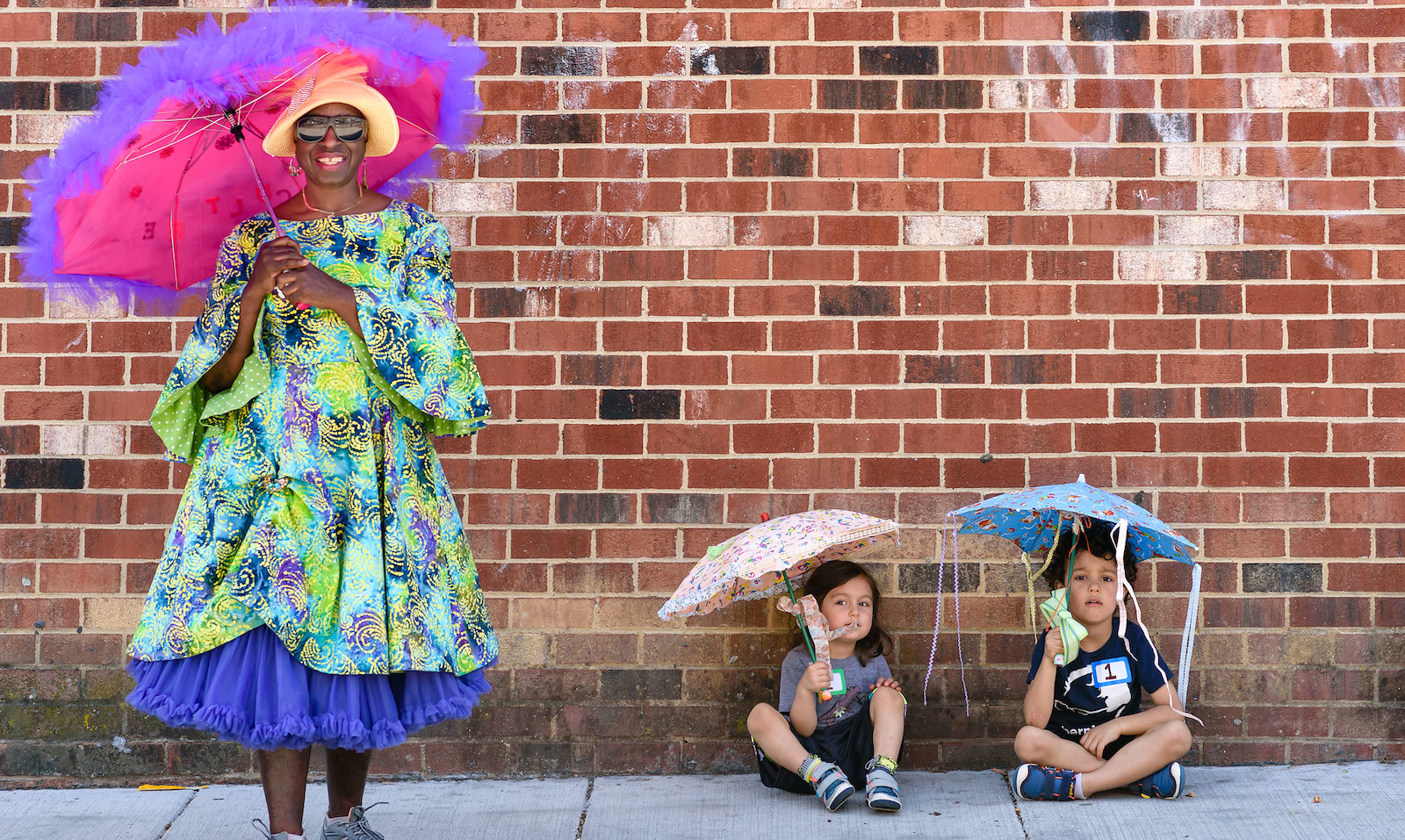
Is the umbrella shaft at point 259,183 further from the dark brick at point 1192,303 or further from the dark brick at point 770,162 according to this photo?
the dark brick at point 1192,303

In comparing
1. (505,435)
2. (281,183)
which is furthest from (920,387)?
(281,183)

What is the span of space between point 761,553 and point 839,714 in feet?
2.53

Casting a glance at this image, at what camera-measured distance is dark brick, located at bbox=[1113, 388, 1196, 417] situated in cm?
446

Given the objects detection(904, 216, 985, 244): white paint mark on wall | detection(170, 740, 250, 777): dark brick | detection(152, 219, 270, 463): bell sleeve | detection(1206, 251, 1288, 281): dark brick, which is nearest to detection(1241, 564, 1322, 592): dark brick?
detection(1206, 251, 1288, 281): dark brick

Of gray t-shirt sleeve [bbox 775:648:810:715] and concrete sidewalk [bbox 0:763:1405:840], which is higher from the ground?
gray t-shirt sleeve [bbox 775:648:810:715]

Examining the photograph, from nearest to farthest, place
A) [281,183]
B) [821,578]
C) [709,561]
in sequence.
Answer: [281,183] → [709,561] → [821,578]

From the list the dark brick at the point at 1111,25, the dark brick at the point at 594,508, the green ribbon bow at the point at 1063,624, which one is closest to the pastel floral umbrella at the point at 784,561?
the dark brick at the point at 594,508

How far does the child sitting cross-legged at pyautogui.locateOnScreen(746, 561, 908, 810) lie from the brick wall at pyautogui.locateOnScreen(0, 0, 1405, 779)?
0.24 metres

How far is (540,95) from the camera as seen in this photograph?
447cm

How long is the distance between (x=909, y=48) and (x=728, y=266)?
3.15 feet

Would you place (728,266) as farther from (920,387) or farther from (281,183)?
(281,183)

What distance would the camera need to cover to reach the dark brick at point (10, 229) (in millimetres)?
4449

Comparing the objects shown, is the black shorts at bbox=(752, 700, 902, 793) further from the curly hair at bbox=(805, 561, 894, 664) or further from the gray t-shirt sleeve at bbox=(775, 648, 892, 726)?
the curly hair at bbox=(805, 561, 894, 664)

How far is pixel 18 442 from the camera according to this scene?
4.44 meters
